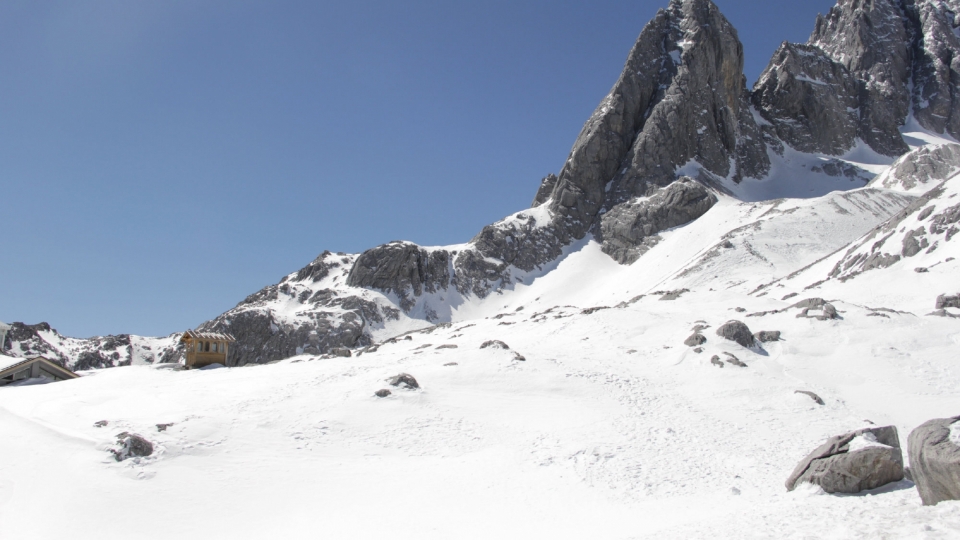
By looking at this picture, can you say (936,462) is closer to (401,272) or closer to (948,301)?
(948,301)

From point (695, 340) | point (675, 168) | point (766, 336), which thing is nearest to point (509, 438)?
point (695, 340)

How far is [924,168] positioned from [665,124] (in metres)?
53.5

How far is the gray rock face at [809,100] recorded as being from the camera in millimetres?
156250

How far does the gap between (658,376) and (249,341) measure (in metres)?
85.0

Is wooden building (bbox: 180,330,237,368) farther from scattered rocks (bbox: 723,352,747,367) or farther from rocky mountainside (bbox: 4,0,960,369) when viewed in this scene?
rocky mountainside (bbox: 4,0,960,369)

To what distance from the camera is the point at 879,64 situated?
592ft

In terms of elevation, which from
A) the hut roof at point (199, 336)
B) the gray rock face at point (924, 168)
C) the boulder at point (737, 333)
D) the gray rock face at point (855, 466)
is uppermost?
the gray rock face at point (924, 168)

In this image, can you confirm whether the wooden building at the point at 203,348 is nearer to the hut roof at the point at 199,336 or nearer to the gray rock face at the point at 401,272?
the hut roof at the point at 199,336

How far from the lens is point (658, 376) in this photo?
26.4 metres

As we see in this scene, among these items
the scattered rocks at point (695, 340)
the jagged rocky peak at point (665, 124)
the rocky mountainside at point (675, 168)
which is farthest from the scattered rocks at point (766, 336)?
the jagged rocky peak at point (665, 124)

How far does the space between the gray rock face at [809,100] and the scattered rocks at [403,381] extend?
163549 mm

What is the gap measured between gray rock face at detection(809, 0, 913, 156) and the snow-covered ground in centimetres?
15594

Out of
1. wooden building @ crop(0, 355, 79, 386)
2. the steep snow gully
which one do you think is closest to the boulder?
the steep snow gully

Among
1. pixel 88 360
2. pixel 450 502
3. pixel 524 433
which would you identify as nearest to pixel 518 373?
pixel 524 433
